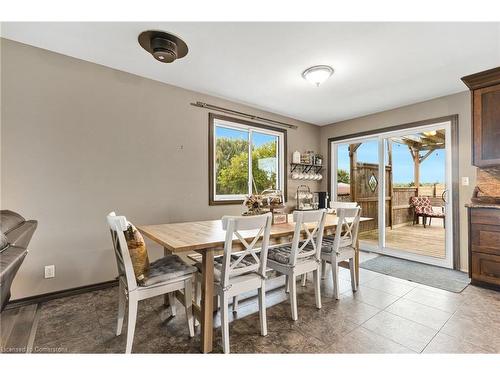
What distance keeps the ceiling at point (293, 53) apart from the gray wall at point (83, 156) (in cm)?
24

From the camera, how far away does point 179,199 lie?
3137 mm

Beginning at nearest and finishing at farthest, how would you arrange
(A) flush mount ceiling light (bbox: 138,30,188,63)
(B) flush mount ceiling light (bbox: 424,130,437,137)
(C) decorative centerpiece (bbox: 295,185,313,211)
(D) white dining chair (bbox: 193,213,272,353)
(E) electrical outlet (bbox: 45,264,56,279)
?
(D) white dining chair (bbox: 193,213,272,353) → (A) flush mount ceiling light (bbox: 138,30,188,63) → (E) electrical outlet (bbox: 45,264,56,279) → (B) flush mount ceiling light (bbox: 424,130,437,137) → (C) decorative centerpiece (bbox: 295,185,313,211)

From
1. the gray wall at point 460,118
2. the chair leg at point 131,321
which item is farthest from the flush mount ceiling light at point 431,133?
the chair leg at point 131,321

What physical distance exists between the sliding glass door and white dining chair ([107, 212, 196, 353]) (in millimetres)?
3650

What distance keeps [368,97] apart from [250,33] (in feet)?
7.50

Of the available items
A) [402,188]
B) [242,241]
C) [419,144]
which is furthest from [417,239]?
[242,241]

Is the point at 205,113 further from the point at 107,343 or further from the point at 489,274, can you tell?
the point at 489,274

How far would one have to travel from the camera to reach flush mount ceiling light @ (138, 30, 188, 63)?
2.04 metres

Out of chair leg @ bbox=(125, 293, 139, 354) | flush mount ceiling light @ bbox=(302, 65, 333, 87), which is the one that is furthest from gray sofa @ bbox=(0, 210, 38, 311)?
flush mount ceiling light @ bbox=(302, 65, 333, 87)

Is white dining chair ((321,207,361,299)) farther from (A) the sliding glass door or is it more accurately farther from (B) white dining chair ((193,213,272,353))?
(A) the sliding glass door

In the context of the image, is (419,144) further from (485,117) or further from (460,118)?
(485,117)

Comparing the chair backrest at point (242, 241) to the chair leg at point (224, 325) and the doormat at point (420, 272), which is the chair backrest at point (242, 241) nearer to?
the chair leg at point (224, 325)

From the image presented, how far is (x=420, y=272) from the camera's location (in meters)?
3.20

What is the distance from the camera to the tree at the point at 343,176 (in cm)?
479
